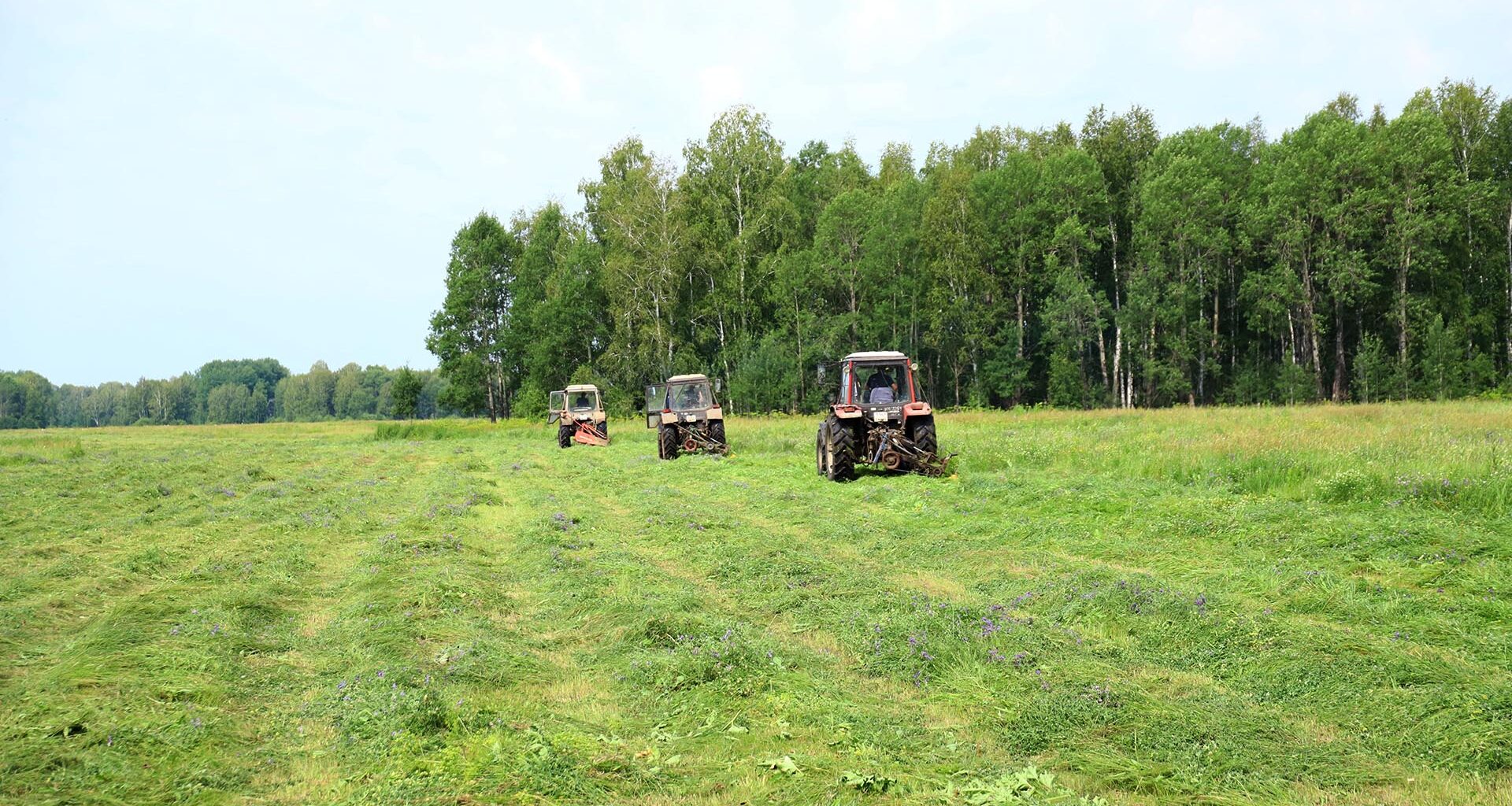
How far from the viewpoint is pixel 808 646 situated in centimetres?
537

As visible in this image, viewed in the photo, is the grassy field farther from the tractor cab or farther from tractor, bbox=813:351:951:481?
the tractor cab

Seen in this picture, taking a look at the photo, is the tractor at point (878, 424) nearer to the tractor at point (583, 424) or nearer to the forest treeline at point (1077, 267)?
the tractor at point (583, 424)

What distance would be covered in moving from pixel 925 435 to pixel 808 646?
9.00 m

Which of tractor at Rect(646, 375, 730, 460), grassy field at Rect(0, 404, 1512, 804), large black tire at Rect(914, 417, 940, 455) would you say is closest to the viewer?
grassy field at Rect(0, 404, 1512, 804)

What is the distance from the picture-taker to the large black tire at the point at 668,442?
19.7m


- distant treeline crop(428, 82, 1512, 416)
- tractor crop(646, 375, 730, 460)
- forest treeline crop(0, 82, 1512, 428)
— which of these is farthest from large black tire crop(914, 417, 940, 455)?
distant treeline crop(428, 82, 1512, 416)

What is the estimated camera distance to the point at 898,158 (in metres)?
51.2

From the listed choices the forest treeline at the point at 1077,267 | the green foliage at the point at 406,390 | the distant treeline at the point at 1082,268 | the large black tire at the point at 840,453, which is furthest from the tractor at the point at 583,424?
the green foliage at the point at 406,390

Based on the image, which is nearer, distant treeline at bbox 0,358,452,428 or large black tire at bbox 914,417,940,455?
large black tire at bbox 914,417,940,455

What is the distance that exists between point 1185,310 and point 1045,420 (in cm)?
1492

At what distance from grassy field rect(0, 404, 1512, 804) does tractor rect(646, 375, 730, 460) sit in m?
8.61

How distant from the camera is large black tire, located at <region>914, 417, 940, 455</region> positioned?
1388 cm

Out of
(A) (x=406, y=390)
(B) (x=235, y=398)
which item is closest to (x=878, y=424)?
(A) (x=406, y=390)

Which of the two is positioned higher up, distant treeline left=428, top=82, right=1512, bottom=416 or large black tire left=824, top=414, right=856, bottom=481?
distant treeline left=428, top=82, right=1512, bottom=416
